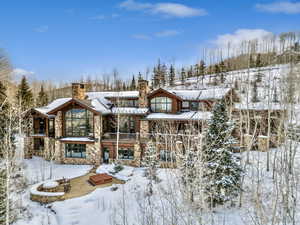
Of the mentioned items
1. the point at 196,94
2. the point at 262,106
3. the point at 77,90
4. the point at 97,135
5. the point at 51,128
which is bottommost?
the point at 97,135

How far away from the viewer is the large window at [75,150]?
20.4m

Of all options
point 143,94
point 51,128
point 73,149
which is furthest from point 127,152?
point 51,128

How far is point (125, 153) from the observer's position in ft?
66.1

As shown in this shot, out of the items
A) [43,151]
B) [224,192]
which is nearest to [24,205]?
[43,151]

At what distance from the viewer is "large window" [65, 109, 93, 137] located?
811 inches

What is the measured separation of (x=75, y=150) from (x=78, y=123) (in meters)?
2.76

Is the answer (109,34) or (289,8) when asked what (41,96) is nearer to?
(109,34)

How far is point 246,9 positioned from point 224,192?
940 cm

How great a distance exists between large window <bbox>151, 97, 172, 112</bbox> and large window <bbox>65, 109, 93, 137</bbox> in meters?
6.66

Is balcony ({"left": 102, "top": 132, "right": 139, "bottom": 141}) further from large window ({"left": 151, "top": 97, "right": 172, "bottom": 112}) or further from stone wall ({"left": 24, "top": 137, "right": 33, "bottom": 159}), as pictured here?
Result: stone wall ({"left": 24, "top": 137, "right": 33, "bottom": 159})

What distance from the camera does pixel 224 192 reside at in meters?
10.5

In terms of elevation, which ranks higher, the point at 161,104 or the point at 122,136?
the point at 161,104

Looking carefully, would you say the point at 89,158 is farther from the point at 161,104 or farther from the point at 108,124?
the point at 161,104

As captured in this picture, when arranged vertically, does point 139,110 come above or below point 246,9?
below
